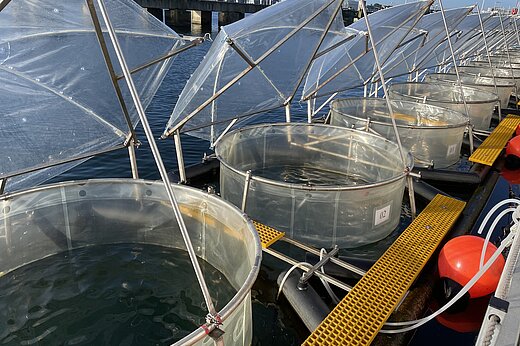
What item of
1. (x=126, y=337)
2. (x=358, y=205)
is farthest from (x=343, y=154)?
(x=126, y=337)

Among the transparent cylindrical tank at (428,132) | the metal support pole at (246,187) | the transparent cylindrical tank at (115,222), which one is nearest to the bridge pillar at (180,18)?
the transparent cylindrical tank at (428,132)

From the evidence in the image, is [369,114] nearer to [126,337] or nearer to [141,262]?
[141,262]

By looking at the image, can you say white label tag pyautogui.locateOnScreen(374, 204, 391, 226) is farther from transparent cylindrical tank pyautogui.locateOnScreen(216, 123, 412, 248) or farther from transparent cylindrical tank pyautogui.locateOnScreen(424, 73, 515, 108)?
transparent cylindrical tank pyautogui.locateOnScreen(424, 73, 515, 108)

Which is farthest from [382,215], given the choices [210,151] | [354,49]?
[210,151]

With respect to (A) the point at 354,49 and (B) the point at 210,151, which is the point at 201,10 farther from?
(A) the point at 354,49

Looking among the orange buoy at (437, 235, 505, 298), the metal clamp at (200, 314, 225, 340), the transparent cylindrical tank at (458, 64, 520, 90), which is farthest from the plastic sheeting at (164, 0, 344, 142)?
the transparent cylindrical tank at (458, 64, 520, 90)

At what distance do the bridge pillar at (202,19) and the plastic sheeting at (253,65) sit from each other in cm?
5428

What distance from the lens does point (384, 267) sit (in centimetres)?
673

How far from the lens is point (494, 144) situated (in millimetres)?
13984

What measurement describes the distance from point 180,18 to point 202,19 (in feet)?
11.2

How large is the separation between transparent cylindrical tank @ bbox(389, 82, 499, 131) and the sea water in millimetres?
12667

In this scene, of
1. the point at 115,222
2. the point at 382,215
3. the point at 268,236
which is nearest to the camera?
the point at 268,236

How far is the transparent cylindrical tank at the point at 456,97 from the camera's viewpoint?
16.7 m

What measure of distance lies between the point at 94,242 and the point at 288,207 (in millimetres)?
3804
